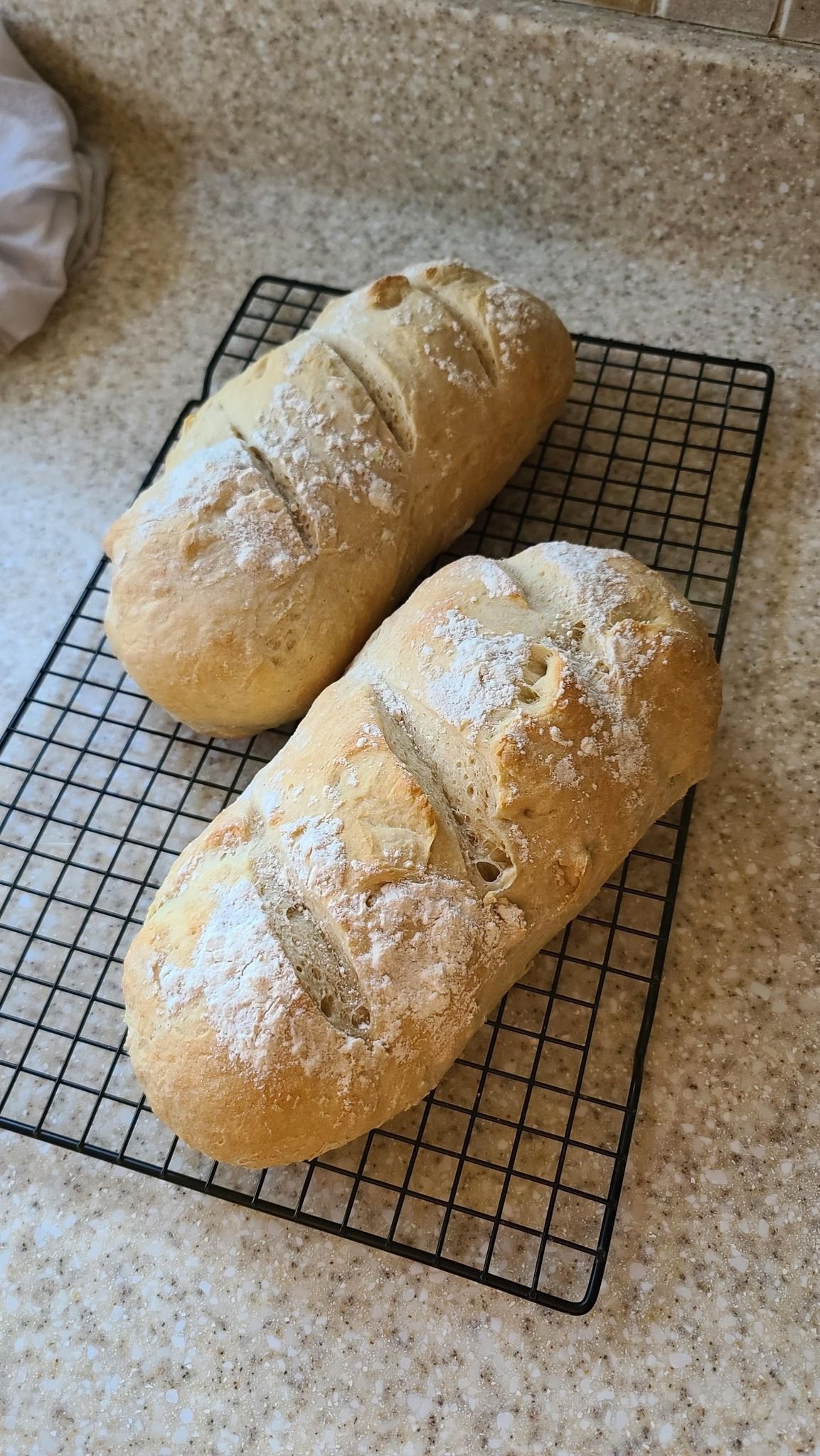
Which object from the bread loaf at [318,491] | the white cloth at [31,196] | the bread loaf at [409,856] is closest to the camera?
the bread loaf at [409,856]

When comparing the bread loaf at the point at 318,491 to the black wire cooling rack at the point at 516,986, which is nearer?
the black wire cooling rack at the point at 516,986

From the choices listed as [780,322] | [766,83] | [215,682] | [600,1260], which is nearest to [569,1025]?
[600,1260]

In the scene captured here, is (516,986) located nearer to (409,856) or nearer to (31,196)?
(409,856)

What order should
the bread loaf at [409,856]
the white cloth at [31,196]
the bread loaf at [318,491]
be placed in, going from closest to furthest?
the bread loaf at [409,856] < the bread loaf at [318,491] < the white cloth at [31,196]

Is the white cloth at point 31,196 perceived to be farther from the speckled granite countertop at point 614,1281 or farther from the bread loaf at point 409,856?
the bread loaf at point 409,856

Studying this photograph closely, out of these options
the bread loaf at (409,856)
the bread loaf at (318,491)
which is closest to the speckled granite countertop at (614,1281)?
the bread loaf at (409,856)

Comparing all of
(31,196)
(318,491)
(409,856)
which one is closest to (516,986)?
(409,856)

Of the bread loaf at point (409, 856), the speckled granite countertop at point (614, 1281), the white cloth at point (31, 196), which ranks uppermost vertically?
the white cloth at point (31, 196)
